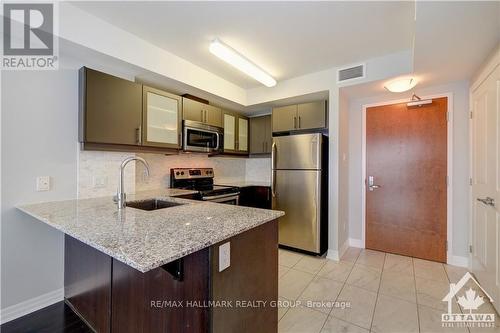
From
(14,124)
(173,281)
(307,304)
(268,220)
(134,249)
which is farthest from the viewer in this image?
(307,304)

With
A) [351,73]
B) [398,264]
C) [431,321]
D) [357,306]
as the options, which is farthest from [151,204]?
[398,264]

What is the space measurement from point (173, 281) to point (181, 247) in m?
0.32

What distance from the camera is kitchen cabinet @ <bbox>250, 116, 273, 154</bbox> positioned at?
155 inches

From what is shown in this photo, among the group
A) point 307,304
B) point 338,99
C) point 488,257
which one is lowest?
point 307,304

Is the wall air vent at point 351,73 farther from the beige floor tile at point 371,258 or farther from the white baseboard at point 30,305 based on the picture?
the white baseboard at point 30,305

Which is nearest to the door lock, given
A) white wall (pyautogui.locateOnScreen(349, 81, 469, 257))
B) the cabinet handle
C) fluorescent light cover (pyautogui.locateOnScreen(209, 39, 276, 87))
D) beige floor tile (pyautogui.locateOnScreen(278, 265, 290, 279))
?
white wall (pyautogui.locateOnScreen(349, 81, 469, 257))

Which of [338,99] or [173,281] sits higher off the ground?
[338,99]

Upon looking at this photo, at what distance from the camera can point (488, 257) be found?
206cm

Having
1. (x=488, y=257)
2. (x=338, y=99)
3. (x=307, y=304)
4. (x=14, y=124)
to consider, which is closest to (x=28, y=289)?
(x=14, y=124)

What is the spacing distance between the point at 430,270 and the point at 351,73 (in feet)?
8.13

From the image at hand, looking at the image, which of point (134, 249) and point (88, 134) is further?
point (88, 134)

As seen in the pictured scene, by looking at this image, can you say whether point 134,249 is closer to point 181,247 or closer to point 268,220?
point 181,247

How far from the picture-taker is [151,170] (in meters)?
3.02

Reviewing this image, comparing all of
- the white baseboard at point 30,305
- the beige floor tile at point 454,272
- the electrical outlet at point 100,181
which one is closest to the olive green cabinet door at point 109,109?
the electrical outlet at point 100,181
